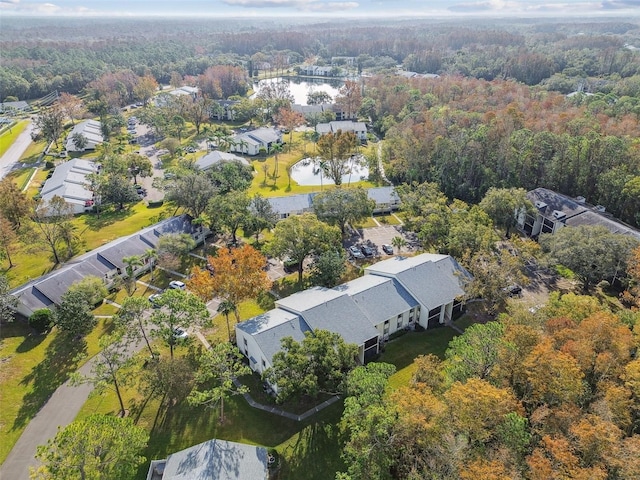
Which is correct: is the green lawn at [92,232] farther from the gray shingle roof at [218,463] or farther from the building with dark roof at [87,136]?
the building with dark roof at [87,136]

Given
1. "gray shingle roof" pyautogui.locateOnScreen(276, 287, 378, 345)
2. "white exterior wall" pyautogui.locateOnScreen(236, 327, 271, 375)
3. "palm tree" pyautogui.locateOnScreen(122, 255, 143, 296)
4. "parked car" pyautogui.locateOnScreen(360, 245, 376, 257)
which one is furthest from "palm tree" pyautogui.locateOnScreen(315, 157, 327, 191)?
"white exterior wall" pyautogui.locateOnScreen(236, 327, 271, 375)

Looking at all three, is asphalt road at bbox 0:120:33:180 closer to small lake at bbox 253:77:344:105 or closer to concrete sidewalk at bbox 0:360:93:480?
concrete sidewalk at bbox 0:360:93:480

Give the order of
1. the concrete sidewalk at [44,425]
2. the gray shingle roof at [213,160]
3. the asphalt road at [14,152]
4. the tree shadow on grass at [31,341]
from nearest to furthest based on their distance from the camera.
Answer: the concrete sidewalk at [44,425], the tree shadow on grass at [31,341], the gray shingle roof at [213,160], the asphalt road at [14,152]

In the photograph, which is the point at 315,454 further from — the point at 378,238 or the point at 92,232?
the point at 92,232

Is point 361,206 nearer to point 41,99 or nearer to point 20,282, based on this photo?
point 20,282

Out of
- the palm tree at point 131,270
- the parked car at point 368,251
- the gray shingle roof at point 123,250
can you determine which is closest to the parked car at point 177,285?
the palm tree at point 131,270

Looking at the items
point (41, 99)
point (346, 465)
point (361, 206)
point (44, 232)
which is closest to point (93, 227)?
point (44, 232)
